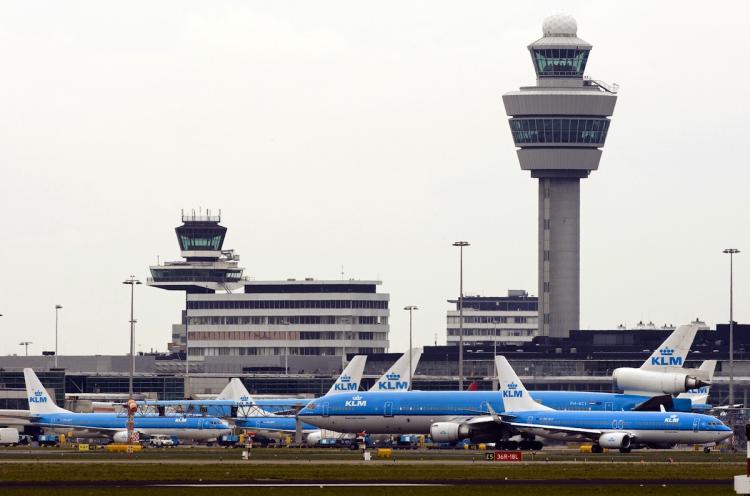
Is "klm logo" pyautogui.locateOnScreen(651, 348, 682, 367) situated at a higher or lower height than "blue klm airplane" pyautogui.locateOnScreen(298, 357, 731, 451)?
higher

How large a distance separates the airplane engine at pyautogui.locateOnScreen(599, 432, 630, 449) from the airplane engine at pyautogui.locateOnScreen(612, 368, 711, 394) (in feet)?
60.1

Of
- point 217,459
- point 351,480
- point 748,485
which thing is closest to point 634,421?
point 217,459

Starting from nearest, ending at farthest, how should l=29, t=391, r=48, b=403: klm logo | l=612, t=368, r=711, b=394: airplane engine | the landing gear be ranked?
the landing gear, l=612, t=368, r=711, b=394: airplane engine, l=29, t=391, r=48, b=403: klm logo

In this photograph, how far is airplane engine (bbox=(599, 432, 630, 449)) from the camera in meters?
125

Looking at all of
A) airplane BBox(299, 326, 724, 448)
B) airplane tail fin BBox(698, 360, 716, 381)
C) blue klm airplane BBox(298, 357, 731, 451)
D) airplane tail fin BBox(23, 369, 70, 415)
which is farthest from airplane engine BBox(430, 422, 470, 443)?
airplane tail fin BBox(23, 369, 70, 415)

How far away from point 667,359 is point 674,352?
104 centimetres

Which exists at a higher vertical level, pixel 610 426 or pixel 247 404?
pixel 247 404

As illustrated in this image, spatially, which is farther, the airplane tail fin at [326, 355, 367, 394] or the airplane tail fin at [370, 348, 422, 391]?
the airplane tail fin at [370, 348, 422, 391]

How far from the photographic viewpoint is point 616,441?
411 ft

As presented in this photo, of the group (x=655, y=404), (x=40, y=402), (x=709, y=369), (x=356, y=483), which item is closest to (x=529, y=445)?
(x=655, y=404)

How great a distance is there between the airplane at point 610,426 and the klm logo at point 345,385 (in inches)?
1627

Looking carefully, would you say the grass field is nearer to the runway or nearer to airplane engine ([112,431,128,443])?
the runway

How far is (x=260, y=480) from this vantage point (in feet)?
279

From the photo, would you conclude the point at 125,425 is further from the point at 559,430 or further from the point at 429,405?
the point at 559,430
